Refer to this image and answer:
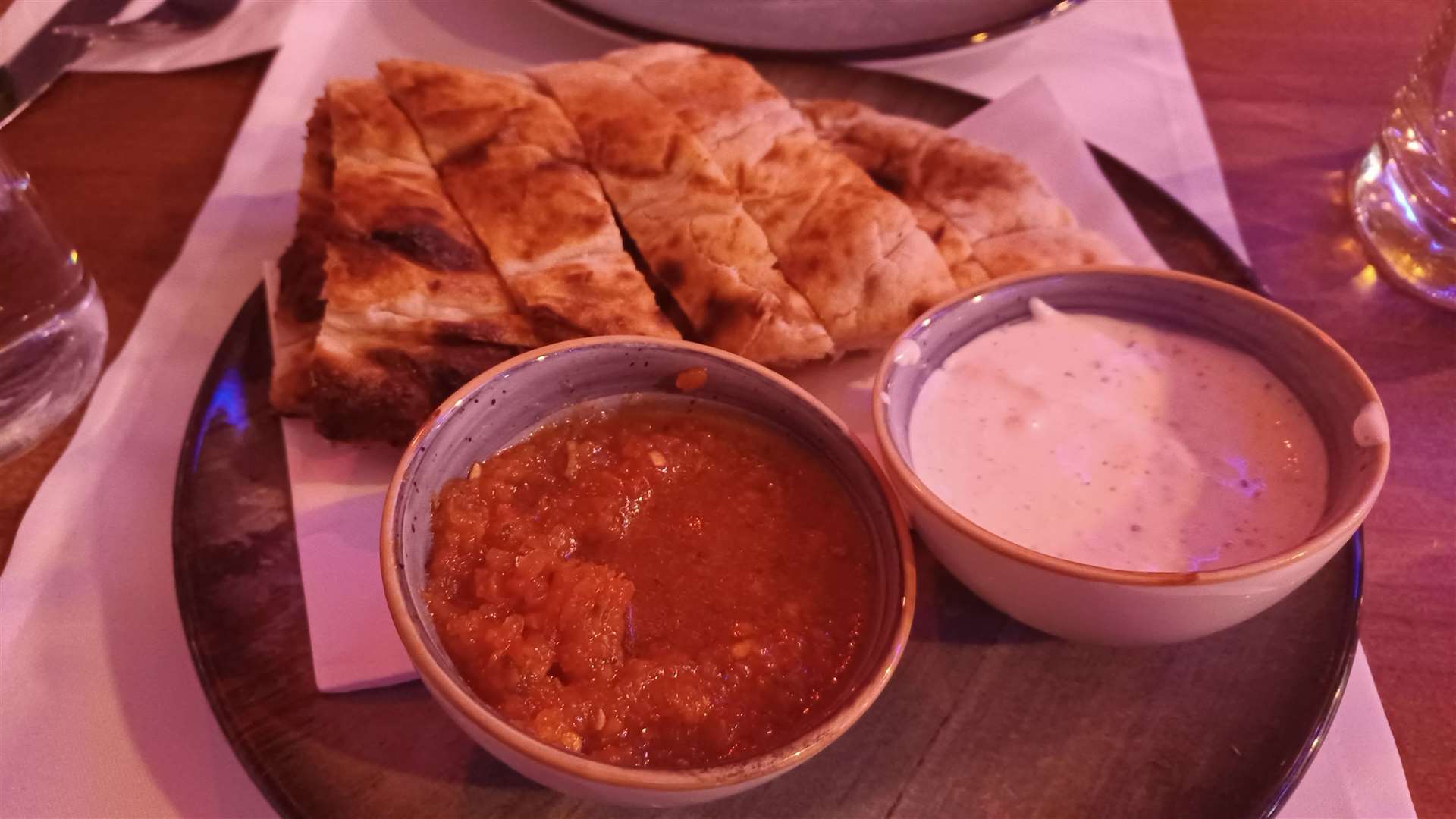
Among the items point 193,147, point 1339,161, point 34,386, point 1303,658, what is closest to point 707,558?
point 1303,658

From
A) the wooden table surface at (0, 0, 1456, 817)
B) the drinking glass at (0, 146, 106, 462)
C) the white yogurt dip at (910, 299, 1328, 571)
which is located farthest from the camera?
the drinking glass at (0, 146, 106, 462)

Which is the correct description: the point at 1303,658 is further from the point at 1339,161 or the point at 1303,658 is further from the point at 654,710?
the point at 1339,161

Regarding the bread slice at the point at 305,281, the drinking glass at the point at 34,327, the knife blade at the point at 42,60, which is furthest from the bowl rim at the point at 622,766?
the knife blade at the point at 42,60

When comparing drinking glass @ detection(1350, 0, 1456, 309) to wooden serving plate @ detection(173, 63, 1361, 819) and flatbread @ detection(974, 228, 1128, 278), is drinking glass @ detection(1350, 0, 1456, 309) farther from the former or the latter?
wooden serving plate @ detection(173, 63, 1361, 819)

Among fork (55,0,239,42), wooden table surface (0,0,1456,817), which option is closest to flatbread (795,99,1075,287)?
wooden table surface (0,0,1456,817)

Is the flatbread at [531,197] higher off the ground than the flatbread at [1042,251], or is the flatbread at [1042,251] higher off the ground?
the flatbread at [531,197]

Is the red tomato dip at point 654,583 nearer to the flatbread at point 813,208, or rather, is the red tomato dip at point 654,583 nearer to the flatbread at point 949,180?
the flatbread at point 813,208
